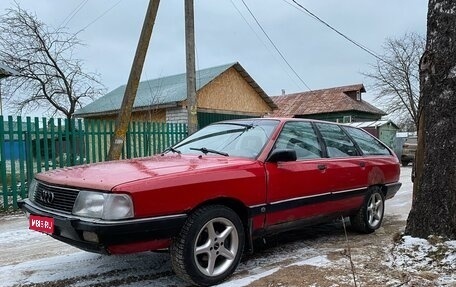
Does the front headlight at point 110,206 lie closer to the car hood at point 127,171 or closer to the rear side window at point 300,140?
the car hood at point 127,171

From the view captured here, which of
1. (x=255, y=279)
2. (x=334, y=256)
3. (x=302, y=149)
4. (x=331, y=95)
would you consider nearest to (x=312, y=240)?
(x=334, y=256)

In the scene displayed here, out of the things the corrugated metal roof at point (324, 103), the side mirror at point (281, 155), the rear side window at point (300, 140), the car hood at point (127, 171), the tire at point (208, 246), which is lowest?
the tire at point (208, 246)

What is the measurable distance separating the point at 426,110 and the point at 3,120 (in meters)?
7.29

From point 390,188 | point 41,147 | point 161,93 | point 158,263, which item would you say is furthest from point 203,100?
point 158,263

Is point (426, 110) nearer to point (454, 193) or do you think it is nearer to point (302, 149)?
point (454, 193)

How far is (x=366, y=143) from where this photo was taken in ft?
19.5

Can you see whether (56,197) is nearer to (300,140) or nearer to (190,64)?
(300,140)

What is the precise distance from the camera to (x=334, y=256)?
4277mm

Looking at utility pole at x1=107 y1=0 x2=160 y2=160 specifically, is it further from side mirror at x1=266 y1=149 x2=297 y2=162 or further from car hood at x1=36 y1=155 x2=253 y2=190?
side mirror at x1=266 y1=149 x2=297 y2=162

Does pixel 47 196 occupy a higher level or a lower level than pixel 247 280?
higher

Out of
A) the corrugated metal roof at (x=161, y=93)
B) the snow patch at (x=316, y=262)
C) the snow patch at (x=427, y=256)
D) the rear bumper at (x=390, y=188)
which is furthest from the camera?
the corrugated metal roof at (x=161, y=93)

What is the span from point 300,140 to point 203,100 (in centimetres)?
1410

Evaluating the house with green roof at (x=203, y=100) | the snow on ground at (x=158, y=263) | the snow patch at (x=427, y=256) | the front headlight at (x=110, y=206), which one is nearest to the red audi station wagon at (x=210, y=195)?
the front headlight at (x=110, y=206)

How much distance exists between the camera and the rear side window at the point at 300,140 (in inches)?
179
